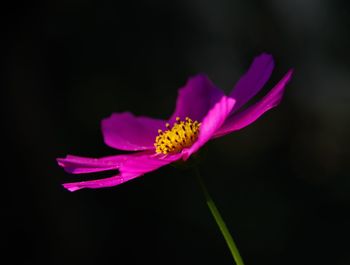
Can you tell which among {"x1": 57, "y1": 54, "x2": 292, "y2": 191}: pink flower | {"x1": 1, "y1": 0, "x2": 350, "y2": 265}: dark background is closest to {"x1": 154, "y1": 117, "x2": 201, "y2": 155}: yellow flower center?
{"x1": 57, "y1": 54, "x2": 292, "y2": 191}: pink flower

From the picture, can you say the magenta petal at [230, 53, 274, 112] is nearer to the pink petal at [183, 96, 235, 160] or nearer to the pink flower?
the pink flower

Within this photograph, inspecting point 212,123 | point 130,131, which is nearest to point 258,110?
point 212,123

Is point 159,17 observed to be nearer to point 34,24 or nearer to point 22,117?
point 34,24

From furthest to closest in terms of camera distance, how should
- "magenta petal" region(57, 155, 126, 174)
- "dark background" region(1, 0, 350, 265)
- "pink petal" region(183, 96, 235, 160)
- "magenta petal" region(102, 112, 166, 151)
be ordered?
1. "dark background" region(1, 0, 350, 265)
2. "magenta petal" region(102, 112, 166, 151)
3. "magenta petal" region(57, 155, 126, 174)
4. "pink petal" region(183, 96, 235, 160)

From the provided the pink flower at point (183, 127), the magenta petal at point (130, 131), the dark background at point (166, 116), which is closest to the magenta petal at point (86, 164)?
the pink flower at point (183, 127)

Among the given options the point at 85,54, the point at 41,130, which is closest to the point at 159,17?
the point at 85,54

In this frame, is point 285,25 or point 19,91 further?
point 285,25
